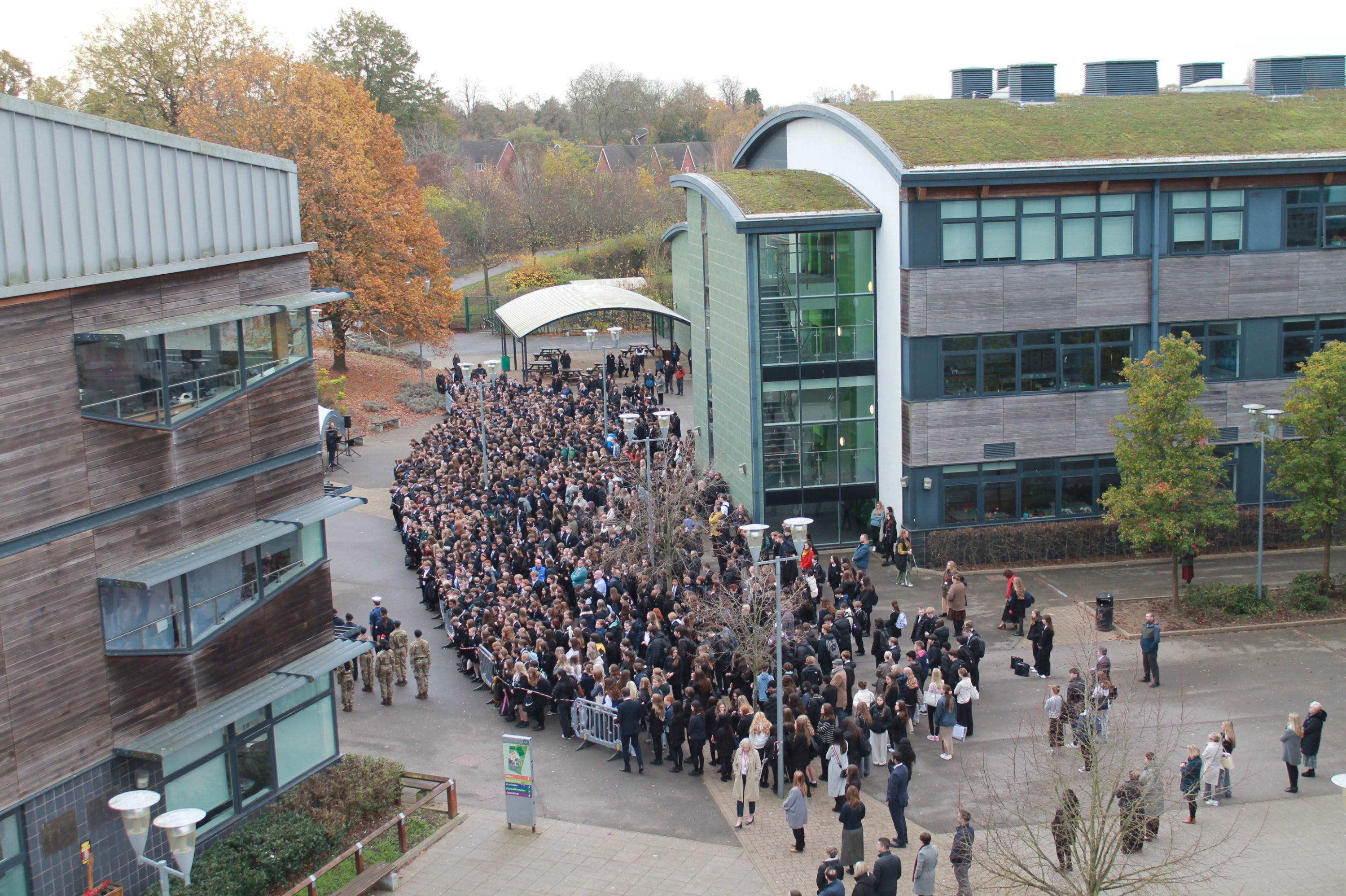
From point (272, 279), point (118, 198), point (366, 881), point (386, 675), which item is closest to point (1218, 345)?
point (386, 675)

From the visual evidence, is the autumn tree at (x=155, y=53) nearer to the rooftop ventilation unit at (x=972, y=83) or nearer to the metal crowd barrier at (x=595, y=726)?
the rooftop ventilation unit at (x=972, y=83)

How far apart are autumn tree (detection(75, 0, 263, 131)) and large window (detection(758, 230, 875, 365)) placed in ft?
119

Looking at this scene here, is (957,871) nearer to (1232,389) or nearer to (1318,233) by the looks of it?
(1232,389)

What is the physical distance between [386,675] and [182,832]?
10.9m

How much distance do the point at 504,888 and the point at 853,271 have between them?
19.0 m

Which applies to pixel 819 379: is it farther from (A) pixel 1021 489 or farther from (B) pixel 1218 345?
(B) pixel 1218 345

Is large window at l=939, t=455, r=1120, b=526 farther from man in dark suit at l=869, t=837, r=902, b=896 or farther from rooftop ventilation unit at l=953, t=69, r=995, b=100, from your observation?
man in dark suit at l=869, t=837, r=902, b=896

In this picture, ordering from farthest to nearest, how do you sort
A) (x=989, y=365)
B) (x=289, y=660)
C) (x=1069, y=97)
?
(x=1069, y=97), (x=989, y=365), (x=289, y=660)

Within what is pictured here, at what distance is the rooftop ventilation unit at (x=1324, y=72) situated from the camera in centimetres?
3681

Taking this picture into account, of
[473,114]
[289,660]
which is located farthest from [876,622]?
[473,114]

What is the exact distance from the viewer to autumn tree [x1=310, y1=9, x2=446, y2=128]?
79.7m

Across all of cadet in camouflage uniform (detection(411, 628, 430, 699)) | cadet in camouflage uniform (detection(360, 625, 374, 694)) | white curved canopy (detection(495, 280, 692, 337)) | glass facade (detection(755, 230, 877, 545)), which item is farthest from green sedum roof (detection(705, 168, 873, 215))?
white curved canopy (detection(495, 280, 692, 337))

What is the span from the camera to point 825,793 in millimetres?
19078

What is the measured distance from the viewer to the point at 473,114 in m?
138
